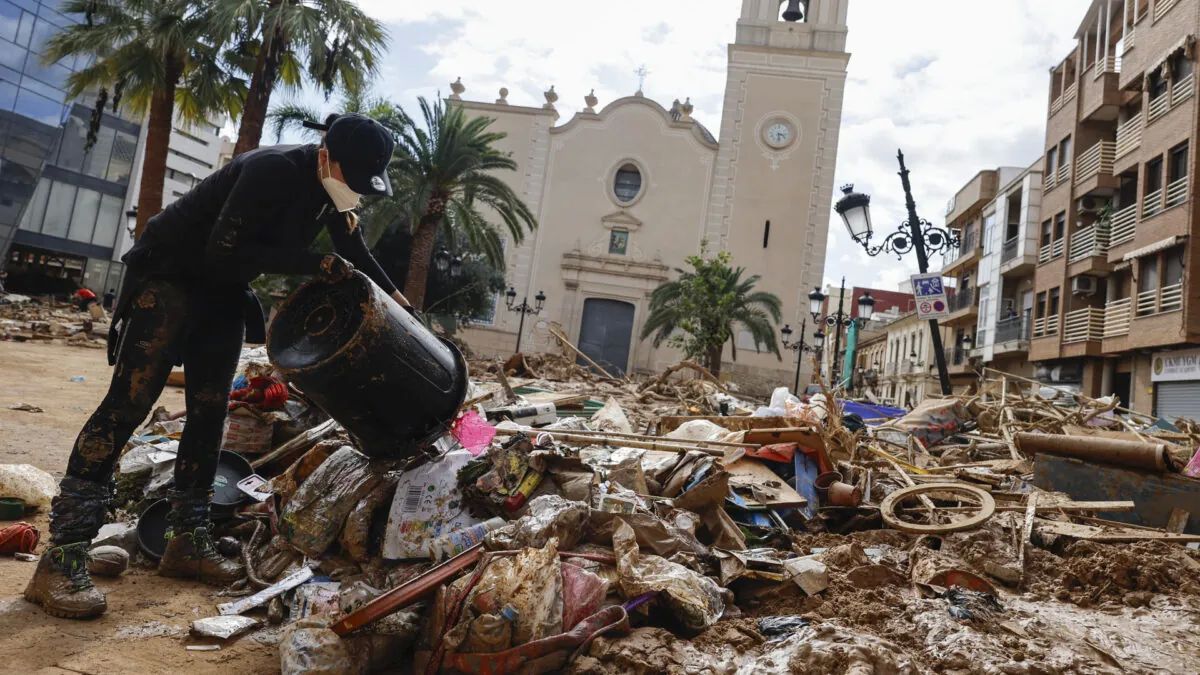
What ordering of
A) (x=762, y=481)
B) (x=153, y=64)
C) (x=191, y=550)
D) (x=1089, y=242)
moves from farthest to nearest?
1. (x=1089, y=242)
2. (x=153, y=64)
3. (x=762, y=481)
4. (x=191, y=550)

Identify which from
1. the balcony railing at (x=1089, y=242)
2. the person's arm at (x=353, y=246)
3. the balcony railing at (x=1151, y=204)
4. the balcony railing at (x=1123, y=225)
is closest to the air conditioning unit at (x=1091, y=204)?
the balcony railing at (x=1089, y=242)

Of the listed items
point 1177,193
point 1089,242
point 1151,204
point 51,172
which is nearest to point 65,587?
point 1177,193

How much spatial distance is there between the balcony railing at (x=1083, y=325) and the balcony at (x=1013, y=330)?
3273 mm

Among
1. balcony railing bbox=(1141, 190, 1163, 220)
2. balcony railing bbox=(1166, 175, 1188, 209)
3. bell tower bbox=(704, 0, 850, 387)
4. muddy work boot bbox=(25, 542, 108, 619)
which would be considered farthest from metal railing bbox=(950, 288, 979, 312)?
muddy work boot bbox=(25, 542, 108, 619)

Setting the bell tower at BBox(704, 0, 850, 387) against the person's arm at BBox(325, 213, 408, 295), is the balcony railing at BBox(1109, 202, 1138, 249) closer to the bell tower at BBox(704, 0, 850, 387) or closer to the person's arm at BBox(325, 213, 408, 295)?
the bell tower at BBox(704, 0, 850, 387)

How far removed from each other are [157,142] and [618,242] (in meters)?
21.6

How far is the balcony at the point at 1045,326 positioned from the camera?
24.7 metres

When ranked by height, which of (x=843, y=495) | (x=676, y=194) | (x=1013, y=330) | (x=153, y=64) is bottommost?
(x=843, y=495)

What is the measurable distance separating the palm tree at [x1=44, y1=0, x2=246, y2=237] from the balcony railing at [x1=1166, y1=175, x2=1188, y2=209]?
22166 millimetres

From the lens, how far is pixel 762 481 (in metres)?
4.41

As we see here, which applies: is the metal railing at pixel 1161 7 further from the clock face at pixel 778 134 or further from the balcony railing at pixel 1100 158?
the clock face at pixel 778 134

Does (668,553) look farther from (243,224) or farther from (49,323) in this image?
(49,323)

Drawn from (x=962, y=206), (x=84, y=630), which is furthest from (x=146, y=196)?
(x=962, y=206)

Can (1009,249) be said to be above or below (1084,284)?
above
